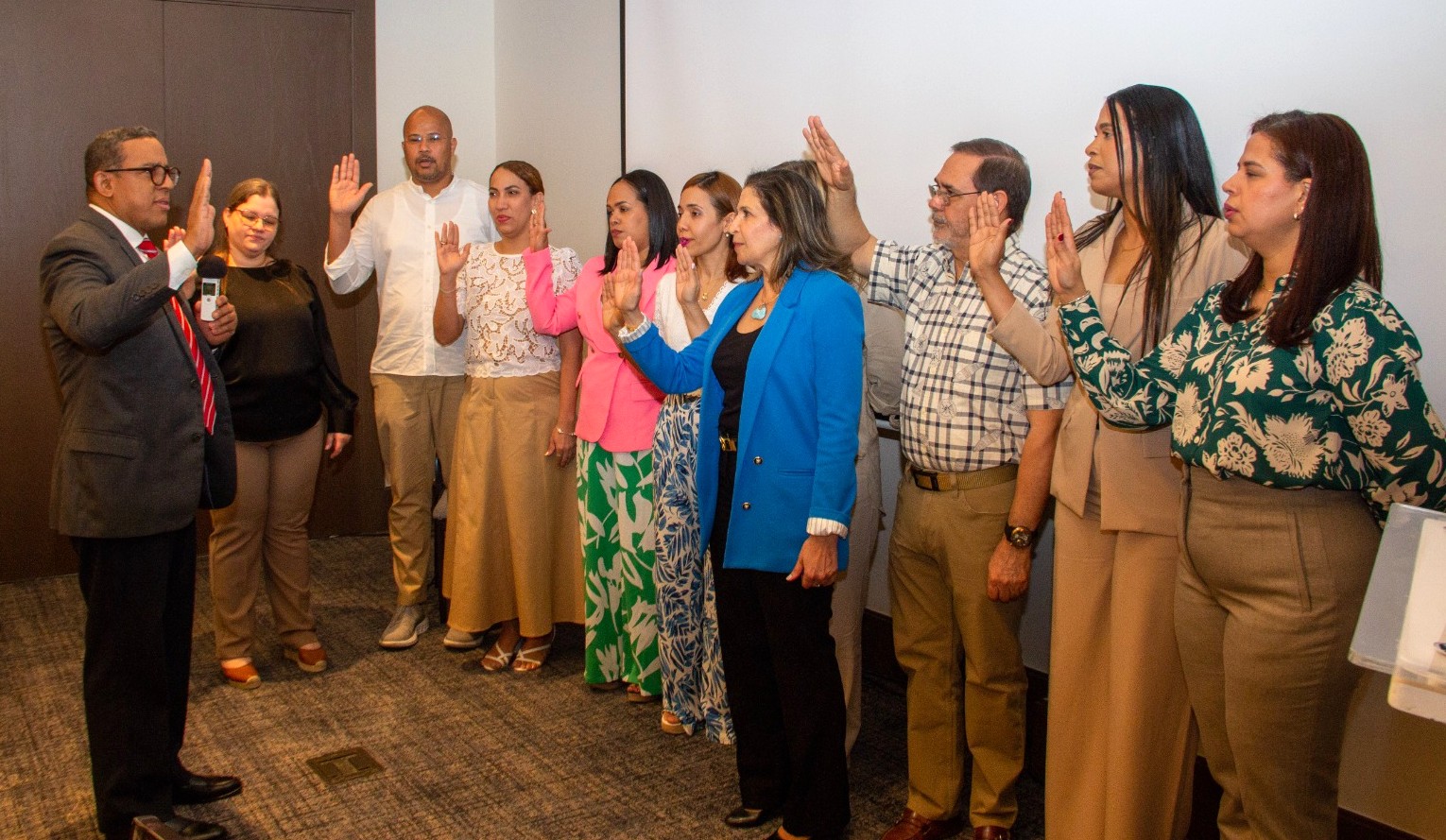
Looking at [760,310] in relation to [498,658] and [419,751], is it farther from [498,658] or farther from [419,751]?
[498,658]

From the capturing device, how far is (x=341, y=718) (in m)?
3.36

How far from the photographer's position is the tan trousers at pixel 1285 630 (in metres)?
1.79

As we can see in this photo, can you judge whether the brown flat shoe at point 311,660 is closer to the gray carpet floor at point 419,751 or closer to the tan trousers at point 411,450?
the gray carpet floor at point 419,751

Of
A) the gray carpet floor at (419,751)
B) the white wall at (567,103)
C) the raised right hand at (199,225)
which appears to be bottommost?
the gray carpet floor at (419,751)

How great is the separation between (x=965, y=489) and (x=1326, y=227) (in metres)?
0.94

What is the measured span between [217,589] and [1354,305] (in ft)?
10.9

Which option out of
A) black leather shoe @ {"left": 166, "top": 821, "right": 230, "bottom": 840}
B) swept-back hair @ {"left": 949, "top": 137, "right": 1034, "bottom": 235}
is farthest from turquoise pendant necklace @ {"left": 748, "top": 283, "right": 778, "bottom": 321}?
black leather shoe @ {"left": 166, "top": 821, "right": 230, "bottom": 840}

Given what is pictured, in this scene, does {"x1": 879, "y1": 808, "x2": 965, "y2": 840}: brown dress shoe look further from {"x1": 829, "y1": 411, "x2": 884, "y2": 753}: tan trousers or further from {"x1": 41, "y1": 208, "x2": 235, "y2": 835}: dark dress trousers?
{"x1": 41, "y1": 208, "x2": 235, "y2": 835}: dark dress trousers

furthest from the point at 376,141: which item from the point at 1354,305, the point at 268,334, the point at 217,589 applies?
the point at 1354,305

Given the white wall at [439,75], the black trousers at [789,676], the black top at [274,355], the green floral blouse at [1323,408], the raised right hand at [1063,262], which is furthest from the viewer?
the white wall at [439,75]

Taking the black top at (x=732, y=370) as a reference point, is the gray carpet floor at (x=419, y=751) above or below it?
below

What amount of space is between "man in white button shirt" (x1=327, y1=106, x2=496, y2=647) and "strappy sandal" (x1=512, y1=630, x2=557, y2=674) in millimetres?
269

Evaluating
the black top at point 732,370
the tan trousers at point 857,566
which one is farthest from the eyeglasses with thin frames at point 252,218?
the tan trousers at point 857,566

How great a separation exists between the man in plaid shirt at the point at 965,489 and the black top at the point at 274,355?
1892 mm
